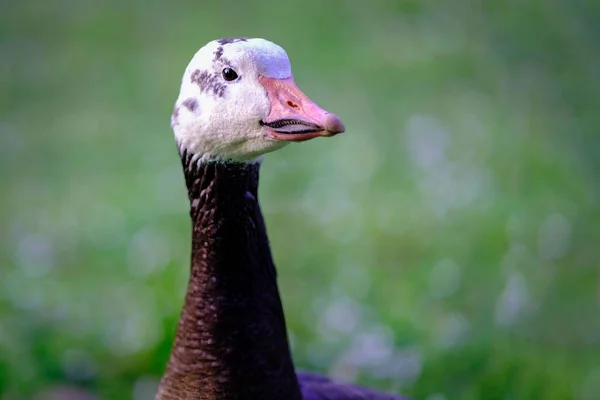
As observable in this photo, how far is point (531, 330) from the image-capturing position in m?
5.68

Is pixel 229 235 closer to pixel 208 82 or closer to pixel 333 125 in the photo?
Result: pixel 208 82

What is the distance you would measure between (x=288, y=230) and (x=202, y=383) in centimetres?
352

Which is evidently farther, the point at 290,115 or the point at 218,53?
the point at 218,53

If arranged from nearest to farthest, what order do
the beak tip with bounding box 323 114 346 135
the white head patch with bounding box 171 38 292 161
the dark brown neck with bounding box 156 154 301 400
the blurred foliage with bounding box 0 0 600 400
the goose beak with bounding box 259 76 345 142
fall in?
the beak tip with bounding box 323 114 346 135, the goose beak with bounding box 259 76 345 142, the white head patch with bounding box 171 38 292 161, the dark brown neck with bounding box 156 154 301 400, the blurred foliage with bounding box 0 0 600 400

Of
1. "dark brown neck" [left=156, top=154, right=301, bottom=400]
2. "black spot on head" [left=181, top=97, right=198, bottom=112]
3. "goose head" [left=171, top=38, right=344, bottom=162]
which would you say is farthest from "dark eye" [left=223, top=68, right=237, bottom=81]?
"dark brown neck" [left=156, top=154, right=301, bottom=400]

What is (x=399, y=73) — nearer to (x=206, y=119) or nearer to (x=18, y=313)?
(x=18, y=313)

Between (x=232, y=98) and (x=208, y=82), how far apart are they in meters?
0.12

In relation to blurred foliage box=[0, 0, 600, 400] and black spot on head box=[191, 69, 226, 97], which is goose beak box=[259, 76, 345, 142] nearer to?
black spot on head box=[191, 69, 226, 97]

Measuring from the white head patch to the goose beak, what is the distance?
2 cm

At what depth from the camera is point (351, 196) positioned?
23.4 ft

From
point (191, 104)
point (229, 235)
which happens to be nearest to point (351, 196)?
point (229, 235)

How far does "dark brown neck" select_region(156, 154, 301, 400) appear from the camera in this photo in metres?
3.36

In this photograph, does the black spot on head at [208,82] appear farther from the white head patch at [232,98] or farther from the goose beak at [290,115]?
the goose beak at [290,115]

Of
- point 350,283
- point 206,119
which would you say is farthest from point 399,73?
point 206,119
